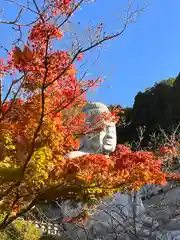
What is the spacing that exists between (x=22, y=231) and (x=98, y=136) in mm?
2991

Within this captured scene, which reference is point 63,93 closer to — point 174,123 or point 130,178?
point 130,178

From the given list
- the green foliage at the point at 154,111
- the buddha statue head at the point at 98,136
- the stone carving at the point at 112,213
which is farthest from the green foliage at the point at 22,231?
the green foliage at the point at 154,111

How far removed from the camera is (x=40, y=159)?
532cm

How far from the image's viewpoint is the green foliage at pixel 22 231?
25.7 ft

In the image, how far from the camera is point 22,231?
795cm

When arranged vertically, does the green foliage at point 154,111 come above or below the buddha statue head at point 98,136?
above

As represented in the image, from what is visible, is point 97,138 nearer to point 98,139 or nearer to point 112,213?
point 98,139

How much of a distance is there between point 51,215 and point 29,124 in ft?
16.4

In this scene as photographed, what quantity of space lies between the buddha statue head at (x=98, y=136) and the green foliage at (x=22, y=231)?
8.13 feet

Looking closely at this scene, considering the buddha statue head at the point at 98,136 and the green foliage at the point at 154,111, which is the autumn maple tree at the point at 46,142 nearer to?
the buddha statue head at the point at 98,136

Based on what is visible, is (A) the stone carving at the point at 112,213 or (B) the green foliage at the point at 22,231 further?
(B) the green foliage at the point at 22,231

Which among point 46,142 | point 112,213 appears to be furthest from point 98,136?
point 46,142

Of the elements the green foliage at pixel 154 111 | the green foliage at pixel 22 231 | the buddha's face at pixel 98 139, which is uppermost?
the green foliage at pixel 154 111

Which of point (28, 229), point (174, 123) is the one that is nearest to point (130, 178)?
point (28, 229)
